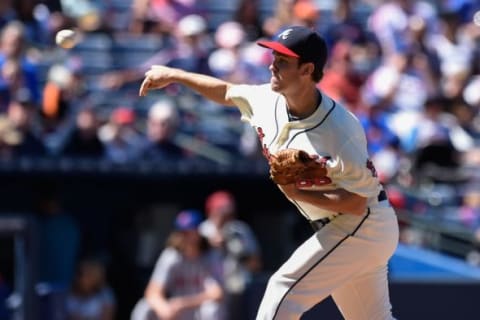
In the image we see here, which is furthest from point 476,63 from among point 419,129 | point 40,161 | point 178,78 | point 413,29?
point 178,78

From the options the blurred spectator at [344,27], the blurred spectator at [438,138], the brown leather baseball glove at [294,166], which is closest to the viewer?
the brown leather baseball glove at [294,166]

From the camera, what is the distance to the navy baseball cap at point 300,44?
4875 mm

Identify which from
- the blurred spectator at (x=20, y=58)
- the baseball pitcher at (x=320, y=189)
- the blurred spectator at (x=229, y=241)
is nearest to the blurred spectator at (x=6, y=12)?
the blurred spectator at (x=20, y=58)

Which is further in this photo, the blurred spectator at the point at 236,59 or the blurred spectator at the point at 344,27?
the blurred spectator at the point at 344,27

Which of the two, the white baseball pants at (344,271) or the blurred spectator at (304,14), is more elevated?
the white baseball pants at (344,271)

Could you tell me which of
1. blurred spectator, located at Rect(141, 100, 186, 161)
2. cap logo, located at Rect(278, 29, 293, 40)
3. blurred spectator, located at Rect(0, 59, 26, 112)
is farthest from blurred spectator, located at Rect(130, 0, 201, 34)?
cap logo, located at Rect(278, 29, 293, 40)

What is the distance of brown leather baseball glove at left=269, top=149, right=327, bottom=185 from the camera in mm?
4777

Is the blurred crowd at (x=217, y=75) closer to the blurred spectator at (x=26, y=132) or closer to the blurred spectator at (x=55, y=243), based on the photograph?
the blurred spectator at (x=26, y=132)

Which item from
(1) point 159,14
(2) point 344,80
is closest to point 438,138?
(2) point 344,80

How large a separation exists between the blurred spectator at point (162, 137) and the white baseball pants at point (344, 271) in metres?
4.90

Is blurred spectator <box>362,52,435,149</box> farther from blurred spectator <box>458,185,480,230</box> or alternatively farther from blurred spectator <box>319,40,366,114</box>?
blurred spectator <box>458,185,480,230</box>

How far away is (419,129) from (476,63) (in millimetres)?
1622

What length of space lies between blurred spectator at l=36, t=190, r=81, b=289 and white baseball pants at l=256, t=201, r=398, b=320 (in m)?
4.63

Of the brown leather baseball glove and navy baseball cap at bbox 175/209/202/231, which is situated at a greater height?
the brown leather baseball glove
